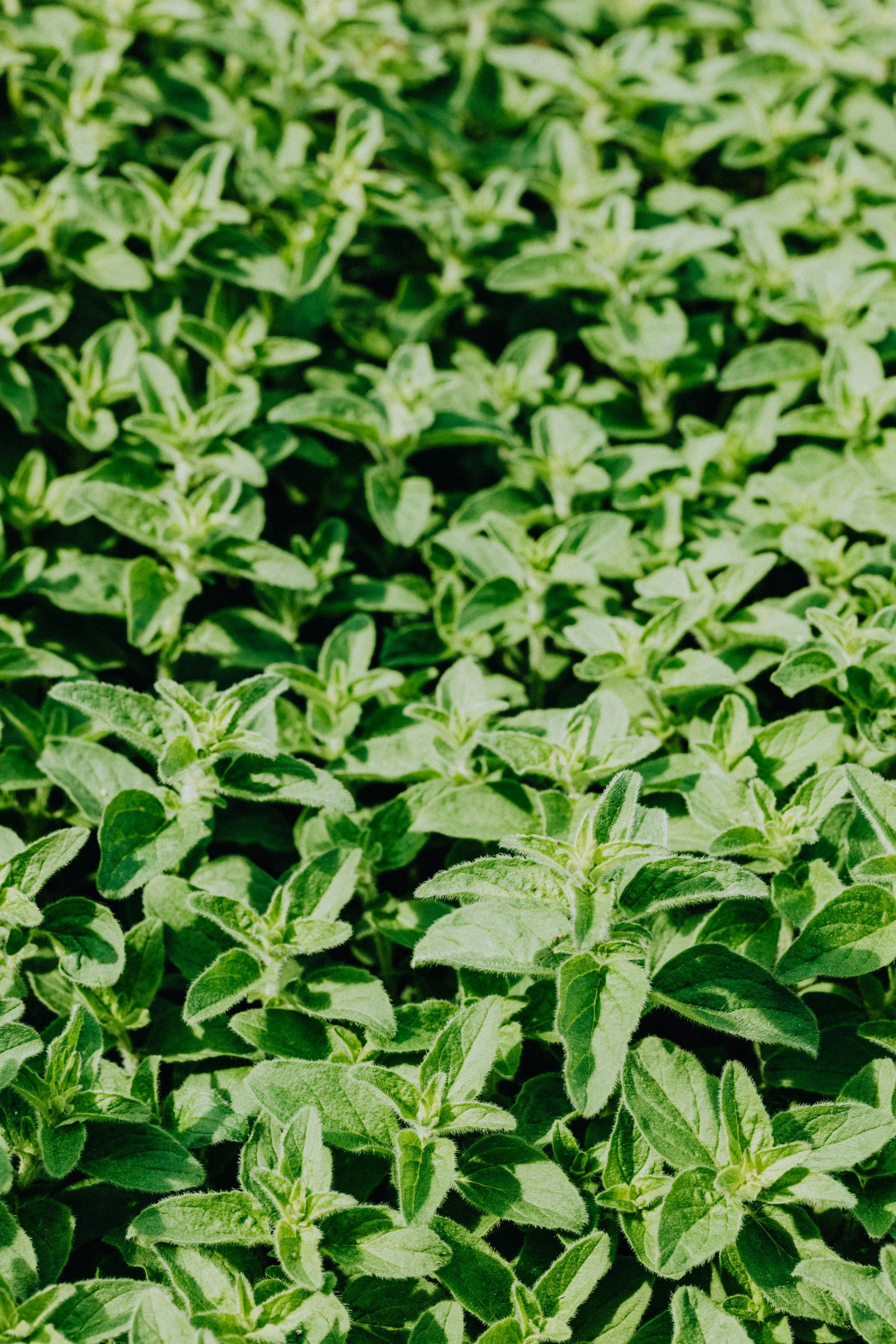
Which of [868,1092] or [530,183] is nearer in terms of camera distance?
[868,1092]

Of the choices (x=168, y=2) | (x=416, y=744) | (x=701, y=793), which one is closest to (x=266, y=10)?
(x=168, y=2)

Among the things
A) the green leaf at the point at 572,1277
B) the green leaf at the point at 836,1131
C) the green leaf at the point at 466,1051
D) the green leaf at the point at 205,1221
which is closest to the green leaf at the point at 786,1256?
the green leaf at the point at 836,1131

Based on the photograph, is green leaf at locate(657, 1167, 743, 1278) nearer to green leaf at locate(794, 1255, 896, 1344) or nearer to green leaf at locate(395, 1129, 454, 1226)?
green leaf at locate(794, 1255, 896, 1344)

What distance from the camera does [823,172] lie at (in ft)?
16.6

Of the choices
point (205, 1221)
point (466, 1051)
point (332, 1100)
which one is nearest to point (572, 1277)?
point (466, 1051)

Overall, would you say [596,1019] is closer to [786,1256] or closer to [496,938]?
[496,938]

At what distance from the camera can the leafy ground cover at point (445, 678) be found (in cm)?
252

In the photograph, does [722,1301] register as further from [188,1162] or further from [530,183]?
[530,183]

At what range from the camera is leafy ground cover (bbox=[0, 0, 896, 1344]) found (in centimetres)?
252

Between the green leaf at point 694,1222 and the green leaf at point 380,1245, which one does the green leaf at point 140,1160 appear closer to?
the green leaf at point 380,1245

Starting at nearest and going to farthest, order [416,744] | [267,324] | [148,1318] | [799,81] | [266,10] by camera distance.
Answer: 1. [148,1318]
2. [416,744]
3. [267,324]
4. [266,10]
5. [799,81]

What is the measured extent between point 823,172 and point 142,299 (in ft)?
9.84

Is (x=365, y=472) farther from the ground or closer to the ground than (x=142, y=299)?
closer to the ground

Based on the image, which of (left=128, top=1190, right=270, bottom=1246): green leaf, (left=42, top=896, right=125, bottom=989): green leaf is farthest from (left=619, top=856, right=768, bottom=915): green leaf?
(left=42, top=896, right=125, bottom=989): green leaf
